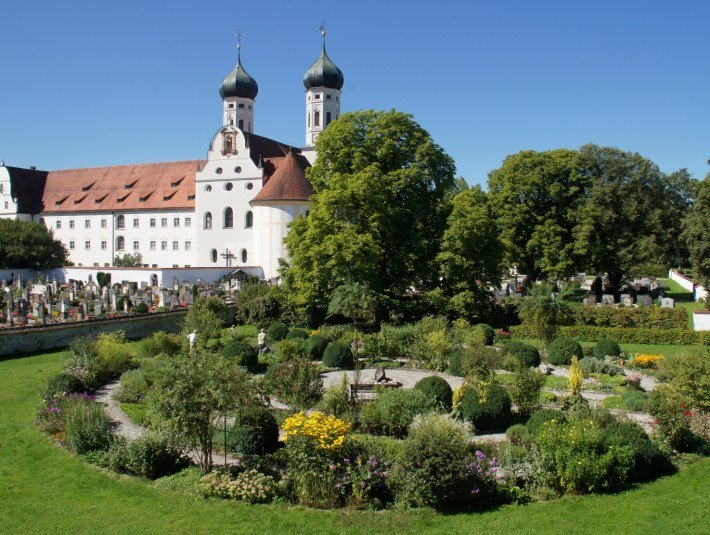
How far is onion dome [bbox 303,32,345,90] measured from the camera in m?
58.1

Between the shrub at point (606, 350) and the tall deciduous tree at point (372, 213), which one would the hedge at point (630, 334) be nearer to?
the shrub at point (606, 350)

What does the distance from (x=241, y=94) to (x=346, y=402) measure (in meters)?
47.5

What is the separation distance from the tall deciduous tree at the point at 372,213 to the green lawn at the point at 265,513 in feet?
57.8

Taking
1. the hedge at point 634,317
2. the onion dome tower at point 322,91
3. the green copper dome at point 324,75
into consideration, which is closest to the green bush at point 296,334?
the hedge at point 634,317

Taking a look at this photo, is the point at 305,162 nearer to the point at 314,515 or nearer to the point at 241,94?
the point at 241,94

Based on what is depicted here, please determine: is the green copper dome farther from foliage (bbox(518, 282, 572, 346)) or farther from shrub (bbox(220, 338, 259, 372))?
shrub (bbox(220, 338, 259, 372))

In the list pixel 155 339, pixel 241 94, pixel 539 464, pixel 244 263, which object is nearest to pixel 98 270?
pixel 244 263

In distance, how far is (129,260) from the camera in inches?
2167

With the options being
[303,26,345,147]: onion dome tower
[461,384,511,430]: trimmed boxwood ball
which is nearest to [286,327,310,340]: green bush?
[461,384,511,430]: trimmed boxwood ball

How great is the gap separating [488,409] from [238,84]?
48.5m

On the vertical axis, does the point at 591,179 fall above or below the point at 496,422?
above

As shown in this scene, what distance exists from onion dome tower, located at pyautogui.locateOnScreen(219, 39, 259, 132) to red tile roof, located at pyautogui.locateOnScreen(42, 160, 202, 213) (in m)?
5.11

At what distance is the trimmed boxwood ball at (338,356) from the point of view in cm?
2150

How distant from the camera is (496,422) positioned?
570 inches
